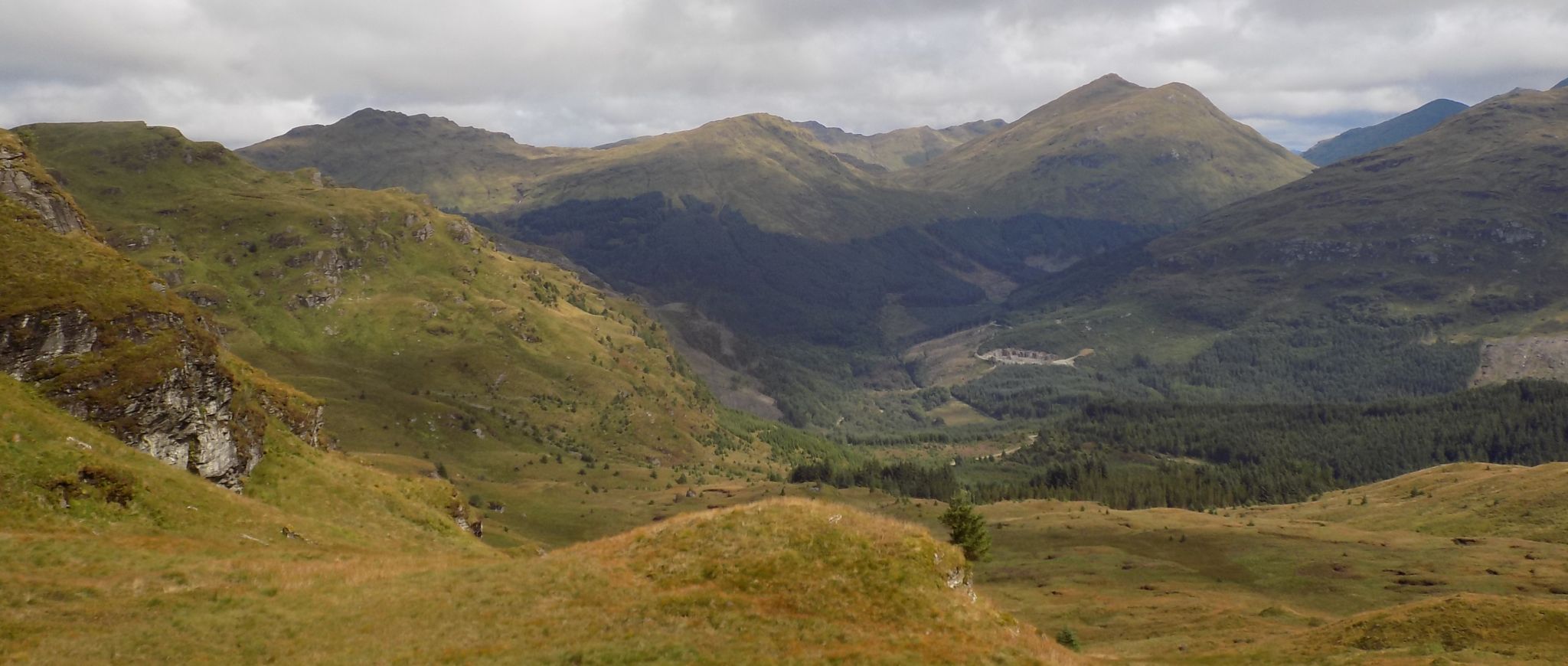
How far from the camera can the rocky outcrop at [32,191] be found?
284 ft

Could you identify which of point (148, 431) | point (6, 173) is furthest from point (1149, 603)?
point (6, 173)

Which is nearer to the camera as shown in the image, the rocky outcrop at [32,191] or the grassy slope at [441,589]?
the grassy slope at [441,589]

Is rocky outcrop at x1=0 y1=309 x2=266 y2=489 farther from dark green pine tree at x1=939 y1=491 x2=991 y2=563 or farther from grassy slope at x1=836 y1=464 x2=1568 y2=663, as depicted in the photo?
grassy slope at x1=836 y1=464 x2=1568 y2=663

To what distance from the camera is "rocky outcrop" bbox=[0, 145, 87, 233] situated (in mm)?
86500

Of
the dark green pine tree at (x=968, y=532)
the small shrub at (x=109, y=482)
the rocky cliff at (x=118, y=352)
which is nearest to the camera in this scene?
the small shrub at (x=109, y=482)

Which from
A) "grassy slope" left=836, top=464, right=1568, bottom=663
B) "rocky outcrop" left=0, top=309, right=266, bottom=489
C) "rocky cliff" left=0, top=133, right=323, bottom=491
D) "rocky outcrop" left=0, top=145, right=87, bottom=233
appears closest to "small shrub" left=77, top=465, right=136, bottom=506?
"rocky outcrop" left=0, top=309, right=266, bottom=489

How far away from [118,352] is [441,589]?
4113 cm

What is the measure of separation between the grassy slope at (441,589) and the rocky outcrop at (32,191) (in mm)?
37924

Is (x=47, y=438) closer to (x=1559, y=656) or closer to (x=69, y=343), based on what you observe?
(x=69, y=343)

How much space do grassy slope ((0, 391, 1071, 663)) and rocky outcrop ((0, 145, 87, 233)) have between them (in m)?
37.9

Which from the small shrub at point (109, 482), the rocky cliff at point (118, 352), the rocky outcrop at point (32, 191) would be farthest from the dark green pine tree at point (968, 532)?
the rocky outcrop at point (32, 191)

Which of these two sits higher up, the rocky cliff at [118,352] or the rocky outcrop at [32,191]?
the rocky outcrop at [32,191]

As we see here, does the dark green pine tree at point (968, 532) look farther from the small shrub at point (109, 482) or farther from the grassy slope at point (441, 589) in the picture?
the small shrub at point (109, 482)

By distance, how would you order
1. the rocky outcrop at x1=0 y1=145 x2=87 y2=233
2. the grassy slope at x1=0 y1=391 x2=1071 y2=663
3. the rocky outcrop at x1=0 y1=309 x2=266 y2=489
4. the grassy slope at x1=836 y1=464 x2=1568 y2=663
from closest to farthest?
the grassy slope at x1=0 y1=391 x2=1071 y2=663 < the rocky outcrop at x1=0 y1=309 x2=266 y2=489 < the grassy slope at x1=836 y1=464 x2=1568 y2=663 < the rocky outcrop at x1=0 y1=145 x2=87 y2=233
